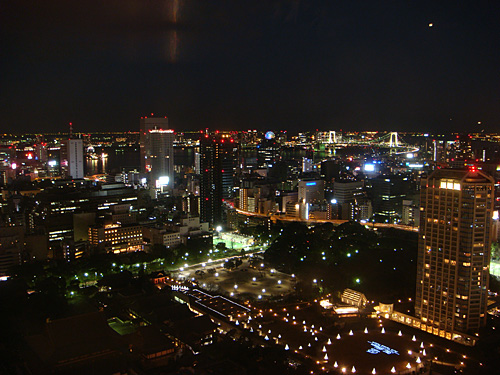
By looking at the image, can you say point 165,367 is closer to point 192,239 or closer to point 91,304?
point 91,304

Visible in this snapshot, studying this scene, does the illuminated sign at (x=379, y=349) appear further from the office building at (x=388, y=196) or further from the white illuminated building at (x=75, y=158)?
the white illuminated building at (x=75, y=158)

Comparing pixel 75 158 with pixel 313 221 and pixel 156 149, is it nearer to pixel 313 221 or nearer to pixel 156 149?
pixel 156 149

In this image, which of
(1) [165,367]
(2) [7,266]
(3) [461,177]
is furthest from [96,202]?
(3) [461,177]

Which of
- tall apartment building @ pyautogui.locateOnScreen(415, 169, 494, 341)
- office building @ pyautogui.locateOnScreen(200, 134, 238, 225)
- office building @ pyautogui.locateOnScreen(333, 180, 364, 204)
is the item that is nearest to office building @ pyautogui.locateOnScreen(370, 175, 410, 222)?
office building @ pyautogui.locateOnScreen(333, 180, 364, 204)

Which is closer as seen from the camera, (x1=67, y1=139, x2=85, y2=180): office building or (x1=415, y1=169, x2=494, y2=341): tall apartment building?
(x1=415, y1=169, x2=494, y2=341): tall apartment building

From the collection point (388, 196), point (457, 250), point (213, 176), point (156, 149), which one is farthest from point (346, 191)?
point (156, 149)

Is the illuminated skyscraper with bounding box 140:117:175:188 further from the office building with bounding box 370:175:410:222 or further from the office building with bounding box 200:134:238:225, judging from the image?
the office building with bounding box 370:175:410:222

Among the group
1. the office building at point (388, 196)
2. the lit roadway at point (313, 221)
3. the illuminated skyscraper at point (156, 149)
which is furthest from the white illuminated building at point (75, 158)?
the office building at point (388, 196)
